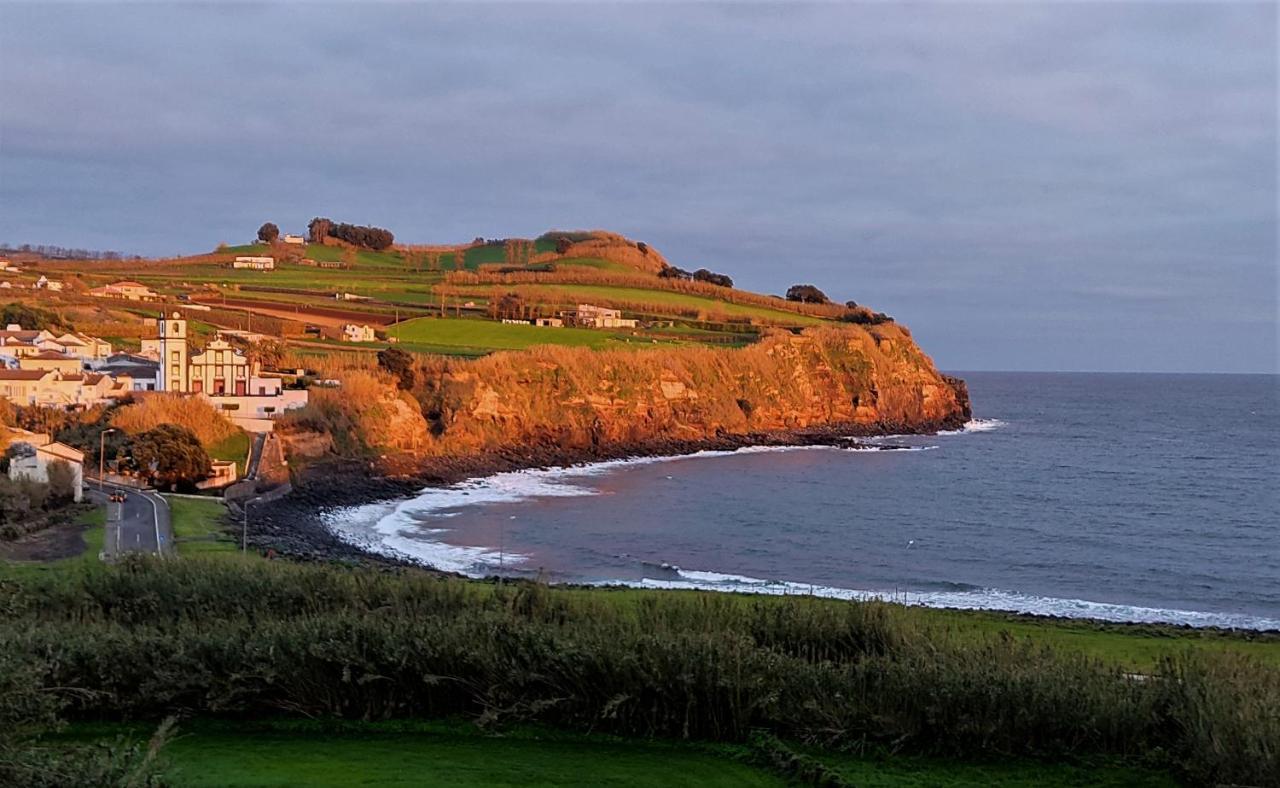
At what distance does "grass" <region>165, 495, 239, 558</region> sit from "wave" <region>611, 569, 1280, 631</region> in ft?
36.9

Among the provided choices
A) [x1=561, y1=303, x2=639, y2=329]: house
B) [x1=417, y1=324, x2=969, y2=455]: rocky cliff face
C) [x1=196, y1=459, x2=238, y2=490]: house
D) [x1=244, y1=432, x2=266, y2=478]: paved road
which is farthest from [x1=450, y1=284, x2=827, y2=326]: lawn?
[x1=196, y1=459, x2=238, y2=490]: house

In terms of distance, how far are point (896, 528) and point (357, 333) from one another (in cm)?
4947

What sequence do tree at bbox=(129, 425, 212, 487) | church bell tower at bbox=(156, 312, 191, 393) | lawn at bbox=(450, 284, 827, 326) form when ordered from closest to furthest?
tree at bbox=(129, 425, 212, 487), church bell tower at bbox=(156, 312, 191, 393), lawn at bbox=(450, 284, 827, 326)

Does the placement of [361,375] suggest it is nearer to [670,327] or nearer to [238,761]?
[670,327]

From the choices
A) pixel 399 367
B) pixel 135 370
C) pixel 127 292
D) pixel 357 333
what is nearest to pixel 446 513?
pixel 399 367

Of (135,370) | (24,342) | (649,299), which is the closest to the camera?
(135,370)

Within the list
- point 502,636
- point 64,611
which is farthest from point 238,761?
point 64,611

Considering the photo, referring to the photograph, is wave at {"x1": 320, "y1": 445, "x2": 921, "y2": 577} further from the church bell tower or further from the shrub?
the church bell tower

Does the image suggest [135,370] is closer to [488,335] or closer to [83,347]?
[83,347]

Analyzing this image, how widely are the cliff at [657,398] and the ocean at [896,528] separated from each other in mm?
5815

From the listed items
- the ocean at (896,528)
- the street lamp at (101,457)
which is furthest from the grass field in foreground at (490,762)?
the street lamp at (101,457)

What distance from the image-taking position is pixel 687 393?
260 feet

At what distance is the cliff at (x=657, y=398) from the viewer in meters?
62.1

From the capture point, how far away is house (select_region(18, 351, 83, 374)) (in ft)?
192
